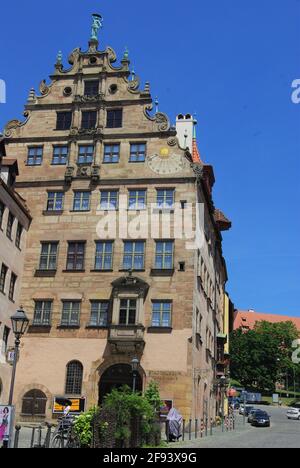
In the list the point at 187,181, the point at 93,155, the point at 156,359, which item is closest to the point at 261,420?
the point at 156,359

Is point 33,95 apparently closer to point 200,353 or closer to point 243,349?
point 200,353

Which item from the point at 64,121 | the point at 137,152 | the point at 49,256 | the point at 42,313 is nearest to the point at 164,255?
the point at 137,152

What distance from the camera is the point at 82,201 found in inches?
1703

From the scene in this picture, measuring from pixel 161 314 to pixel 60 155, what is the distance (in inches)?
527

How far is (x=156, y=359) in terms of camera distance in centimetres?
3897

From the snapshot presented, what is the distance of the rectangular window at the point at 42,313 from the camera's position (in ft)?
135

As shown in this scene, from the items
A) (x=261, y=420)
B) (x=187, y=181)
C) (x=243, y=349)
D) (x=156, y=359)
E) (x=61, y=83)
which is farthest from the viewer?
(x=243, y=349)

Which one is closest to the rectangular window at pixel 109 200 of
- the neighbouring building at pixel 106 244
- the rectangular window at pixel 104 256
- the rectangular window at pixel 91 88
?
the neighbouring building at pixel 106 244

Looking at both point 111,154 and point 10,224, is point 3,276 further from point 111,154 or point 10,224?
point 111,154

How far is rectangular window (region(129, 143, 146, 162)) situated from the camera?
1697 inches

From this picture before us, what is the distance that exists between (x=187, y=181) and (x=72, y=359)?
13742 millimetres

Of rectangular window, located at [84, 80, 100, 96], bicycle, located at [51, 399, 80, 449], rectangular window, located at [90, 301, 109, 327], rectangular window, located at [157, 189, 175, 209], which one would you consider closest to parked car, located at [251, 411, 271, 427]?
rectangular window, located at [90, 301, 109, 327]

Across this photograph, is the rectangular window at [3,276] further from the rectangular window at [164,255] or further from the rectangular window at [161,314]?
the rectangular window at [164,255]
